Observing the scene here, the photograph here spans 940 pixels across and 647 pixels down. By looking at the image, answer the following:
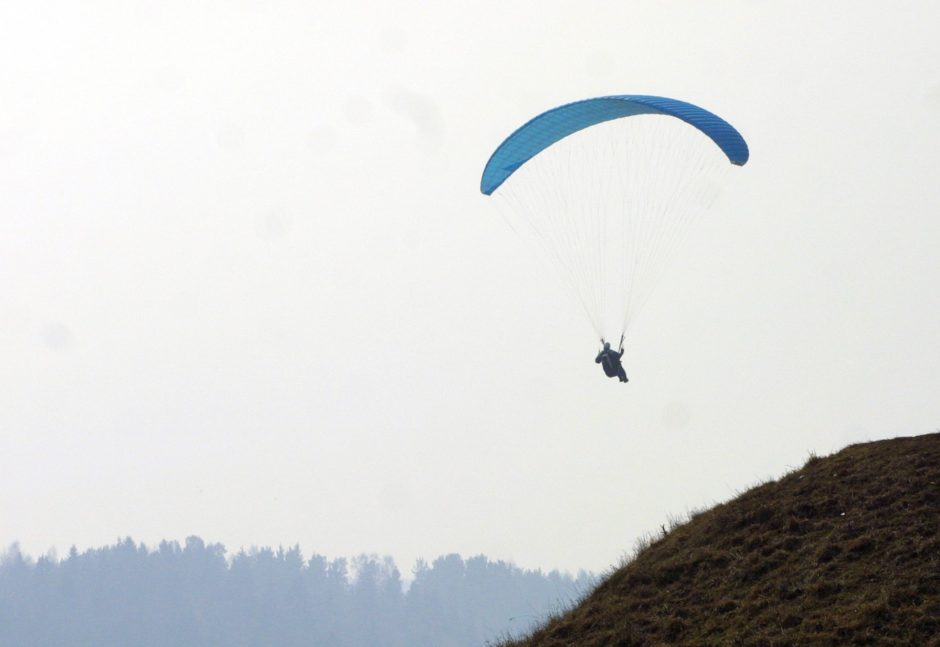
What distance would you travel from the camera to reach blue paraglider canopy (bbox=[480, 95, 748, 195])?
1219 inches

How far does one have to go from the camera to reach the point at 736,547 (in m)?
25.5

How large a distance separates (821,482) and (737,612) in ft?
17.5

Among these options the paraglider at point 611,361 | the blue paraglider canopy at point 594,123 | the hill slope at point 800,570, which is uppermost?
the blue paraglider canopy at point 594,123

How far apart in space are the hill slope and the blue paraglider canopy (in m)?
8.52

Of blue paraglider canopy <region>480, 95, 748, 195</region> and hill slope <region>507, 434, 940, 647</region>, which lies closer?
hill slope <region>507, 434, 940, 647</region>

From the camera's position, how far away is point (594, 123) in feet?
108

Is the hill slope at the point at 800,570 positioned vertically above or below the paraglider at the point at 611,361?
below

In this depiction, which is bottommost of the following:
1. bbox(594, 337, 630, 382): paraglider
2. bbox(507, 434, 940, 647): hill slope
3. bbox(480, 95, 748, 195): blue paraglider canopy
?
bbox(507, 434, 940, 647): hill slope

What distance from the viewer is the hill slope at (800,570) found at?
2114 cm

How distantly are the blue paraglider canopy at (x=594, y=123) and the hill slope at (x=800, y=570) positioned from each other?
8.52 m

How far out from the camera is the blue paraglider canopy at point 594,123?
102ft

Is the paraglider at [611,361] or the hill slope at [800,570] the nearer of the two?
the hill slope at [800,570]

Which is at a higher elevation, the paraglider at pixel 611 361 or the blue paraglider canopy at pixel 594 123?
the blue paraglider canopy at pixel 594 123

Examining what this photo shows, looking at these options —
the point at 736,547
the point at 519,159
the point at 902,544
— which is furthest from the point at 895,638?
the point at 519,159
